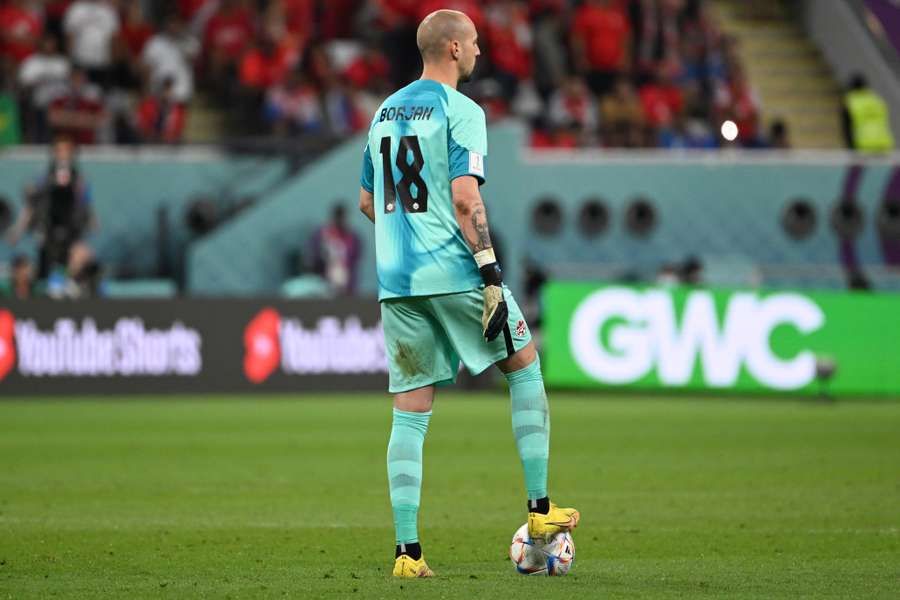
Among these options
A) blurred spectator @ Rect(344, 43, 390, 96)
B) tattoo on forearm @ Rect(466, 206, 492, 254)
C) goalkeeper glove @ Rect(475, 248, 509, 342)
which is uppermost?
blurred spectator @ Rect(344, 43, 390, 96)

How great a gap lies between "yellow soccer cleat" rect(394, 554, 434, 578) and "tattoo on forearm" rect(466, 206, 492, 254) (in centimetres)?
131

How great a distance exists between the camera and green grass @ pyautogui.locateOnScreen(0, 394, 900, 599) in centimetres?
711

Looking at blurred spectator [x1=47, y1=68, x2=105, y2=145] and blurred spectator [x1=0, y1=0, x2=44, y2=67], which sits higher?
blurred spectator [x1=0, y1=0, x2=44, y2=67]

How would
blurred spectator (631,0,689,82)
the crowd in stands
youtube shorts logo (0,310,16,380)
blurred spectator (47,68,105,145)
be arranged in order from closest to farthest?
youtube shorts logo (0,310,16,380) < blurred spectator (47,68,105,145) < the crowd in stands < blurred spectator (631,0,689,82)

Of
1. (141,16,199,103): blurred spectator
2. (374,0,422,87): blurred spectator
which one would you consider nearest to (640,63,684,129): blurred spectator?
(374,0,422,87): blurred spectator

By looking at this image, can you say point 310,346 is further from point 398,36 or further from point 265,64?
point 398,36

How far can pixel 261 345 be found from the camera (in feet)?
68.7

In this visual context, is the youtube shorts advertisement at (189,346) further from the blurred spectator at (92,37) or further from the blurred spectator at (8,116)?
the blurred spectator at (92,37)

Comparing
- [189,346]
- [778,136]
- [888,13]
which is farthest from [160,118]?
[888,13]

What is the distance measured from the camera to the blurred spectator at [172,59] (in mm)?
24297

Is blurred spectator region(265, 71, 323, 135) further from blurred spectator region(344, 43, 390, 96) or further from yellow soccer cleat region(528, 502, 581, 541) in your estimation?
yellow soccer cleat region(528, 502, 581, 541)

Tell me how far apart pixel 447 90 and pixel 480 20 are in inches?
753

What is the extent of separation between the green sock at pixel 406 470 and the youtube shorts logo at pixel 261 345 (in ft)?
45.1

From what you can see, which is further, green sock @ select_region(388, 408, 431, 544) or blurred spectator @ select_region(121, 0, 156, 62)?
blurred spectator @ select_region(121, 0, 156, 62)
